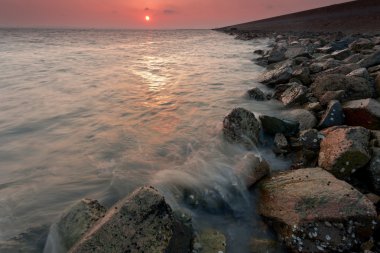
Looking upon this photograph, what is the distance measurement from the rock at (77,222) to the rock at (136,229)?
1.55 ft

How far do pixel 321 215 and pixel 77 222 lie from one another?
2.79 meters

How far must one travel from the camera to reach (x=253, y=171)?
4.67m

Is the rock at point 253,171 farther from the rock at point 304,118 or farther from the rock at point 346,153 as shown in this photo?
the rock at point 304,118

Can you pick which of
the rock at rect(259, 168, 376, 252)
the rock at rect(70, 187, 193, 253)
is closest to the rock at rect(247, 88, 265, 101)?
the rock at rect(259, 168, 376, 252)

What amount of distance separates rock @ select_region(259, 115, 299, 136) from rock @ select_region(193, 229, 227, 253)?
3.05 m

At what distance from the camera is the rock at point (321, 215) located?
3.22 metres

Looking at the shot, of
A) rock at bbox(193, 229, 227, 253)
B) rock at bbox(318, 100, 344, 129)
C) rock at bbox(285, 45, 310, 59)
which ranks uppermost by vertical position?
rock at bbox(285, 45, 310, 59)

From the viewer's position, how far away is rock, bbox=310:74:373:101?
717 cm

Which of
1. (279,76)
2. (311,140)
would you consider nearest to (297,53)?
(279,76)

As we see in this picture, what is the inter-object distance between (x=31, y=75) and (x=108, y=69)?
12.6ft

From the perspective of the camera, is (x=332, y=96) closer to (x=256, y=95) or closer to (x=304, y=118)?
(x=304, y=118)

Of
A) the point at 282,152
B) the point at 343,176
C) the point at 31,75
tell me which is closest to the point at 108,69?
the point at 31,75

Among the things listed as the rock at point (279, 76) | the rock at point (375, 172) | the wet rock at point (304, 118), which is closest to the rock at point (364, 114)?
the wet rock at point (304, 118)

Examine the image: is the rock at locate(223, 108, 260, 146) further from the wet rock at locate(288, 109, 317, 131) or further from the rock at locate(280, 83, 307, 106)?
the rock at locate(280, 83, 307, 106)
